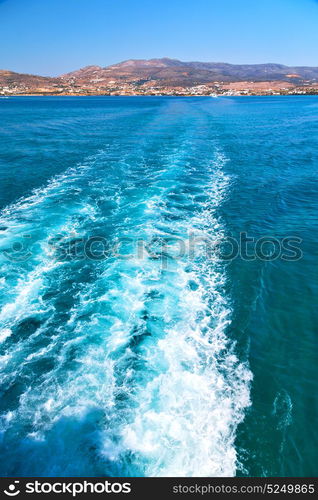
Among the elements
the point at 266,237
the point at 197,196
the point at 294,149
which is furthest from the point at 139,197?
the point at 294,149

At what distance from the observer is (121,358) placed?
10859 mm

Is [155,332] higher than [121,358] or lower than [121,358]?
higher

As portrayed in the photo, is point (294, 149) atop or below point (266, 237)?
atop

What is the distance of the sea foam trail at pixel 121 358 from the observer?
8.39 meters

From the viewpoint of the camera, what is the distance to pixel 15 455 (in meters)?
8.19

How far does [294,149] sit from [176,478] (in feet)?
154

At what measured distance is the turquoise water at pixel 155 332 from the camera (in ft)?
27.8

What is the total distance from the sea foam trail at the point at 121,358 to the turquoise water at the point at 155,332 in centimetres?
5

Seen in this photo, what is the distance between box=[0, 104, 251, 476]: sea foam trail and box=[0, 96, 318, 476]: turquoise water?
49 millimetres

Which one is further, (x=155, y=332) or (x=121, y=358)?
(x=155, y=332)

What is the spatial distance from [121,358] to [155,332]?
1.96 m

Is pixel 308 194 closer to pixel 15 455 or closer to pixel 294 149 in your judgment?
pixel 294 149

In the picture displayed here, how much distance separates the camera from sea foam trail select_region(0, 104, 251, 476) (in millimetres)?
8391

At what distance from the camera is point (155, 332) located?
1209cm
